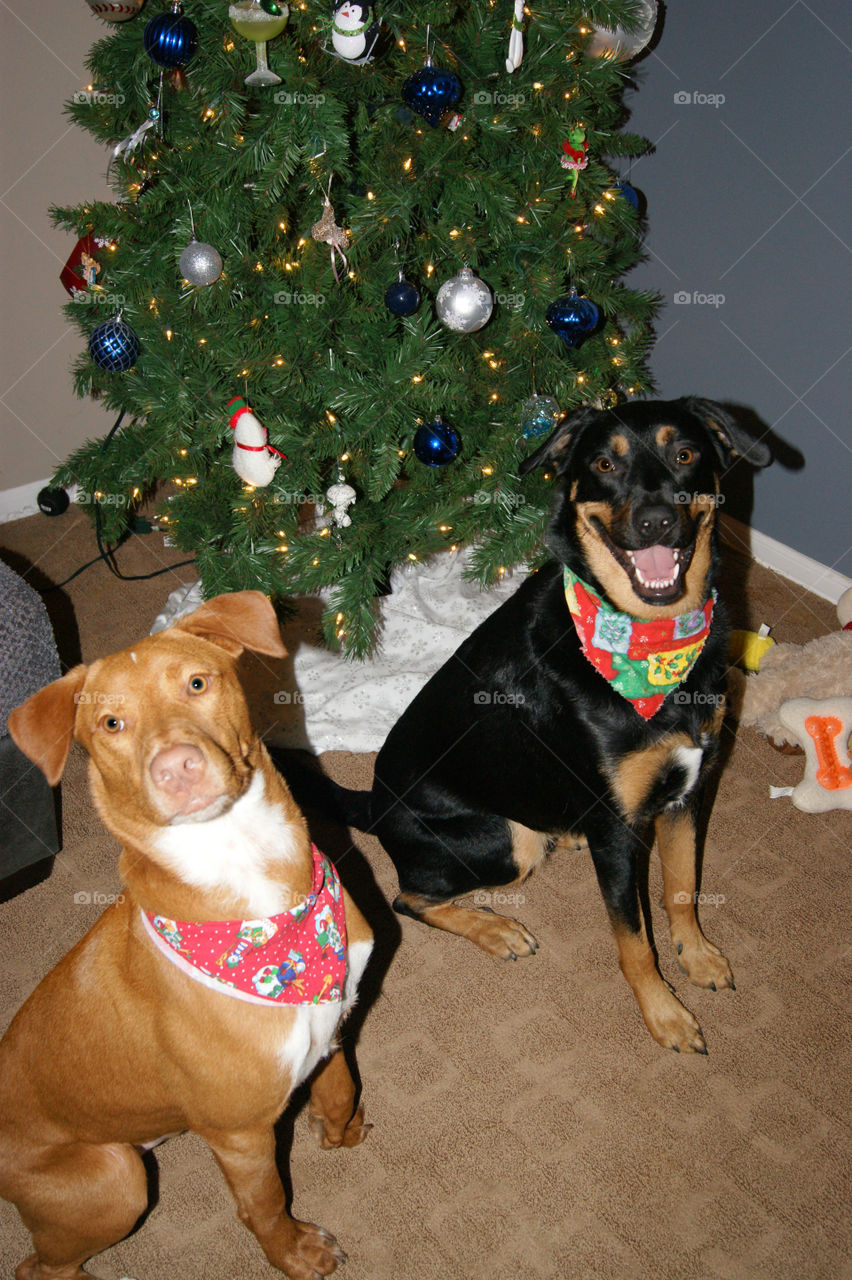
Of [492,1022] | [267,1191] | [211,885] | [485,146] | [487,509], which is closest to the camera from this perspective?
[211,885]

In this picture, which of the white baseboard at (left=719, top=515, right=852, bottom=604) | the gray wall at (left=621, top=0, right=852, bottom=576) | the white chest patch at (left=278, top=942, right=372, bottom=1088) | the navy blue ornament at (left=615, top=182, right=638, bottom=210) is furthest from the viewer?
the white baseboard at (left=719, top=515, right=852, bottom=604)

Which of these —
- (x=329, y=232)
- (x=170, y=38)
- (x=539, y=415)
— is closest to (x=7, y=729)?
(x=329, y=232)

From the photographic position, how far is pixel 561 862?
2816mm

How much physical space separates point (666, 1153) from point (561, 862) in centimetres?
90

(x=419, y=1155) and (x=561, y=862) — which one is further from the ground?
(x=561, y=862)

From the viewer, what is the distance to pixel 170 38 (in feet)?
7.91

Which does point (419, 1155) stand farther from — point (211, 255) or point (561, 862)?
point (211, 255)

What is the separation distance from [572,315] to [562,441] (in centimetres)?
64

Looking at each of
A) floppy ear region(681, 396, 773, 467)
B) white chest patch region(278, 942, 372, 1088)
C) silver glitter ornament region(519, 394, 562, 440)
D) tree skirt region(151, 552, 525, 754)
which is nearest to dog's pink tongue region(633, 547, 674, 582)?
floppy ear region(681, 396, 773, 467)

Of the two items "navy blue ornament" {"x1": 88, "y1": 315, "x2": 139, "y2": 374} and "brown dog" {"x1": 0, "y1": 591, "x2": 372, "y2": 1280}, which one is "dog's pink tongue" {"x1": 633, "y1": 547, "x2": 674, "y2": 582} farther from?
"navy blue ornament" {"x1": 88, "y1": 315, "x2": 139, "y2": 374}

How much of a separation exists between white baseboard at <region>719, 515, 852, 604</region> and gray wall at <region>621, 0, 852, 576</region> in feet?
0.16

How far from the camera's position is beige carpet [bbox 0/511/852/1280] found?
1974 mm

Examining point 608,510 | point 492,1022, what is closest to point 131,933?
point 492,1022

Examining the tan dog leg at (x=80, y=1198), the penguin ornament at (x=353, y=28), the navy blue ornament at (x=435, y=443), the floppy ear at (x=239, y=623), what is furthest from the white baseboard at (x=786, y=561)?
the tan dog leg at (x=80, y=1198)
